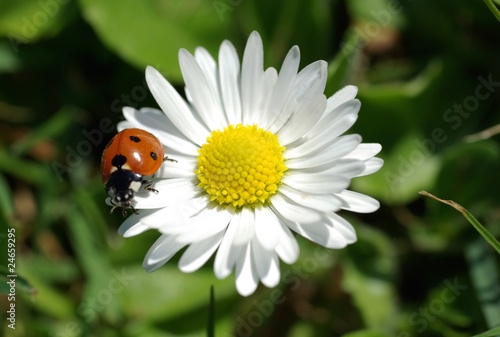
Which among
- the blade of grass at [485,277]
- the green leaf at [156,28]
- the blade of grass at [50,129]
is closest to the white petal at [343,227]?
the blade of grass at [485,277]

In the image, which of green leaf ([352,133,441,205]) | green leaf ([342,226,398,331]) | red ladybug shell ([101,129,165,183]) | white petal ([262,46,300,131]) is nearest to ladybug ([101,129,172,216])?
red ladybug shell ([101,129,165,183])

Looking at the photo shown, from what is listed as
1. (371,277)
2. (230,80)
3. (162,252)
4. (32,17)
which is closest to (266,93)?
(230,80)

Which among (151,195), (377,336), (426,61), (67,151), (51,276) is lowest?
(377,336)

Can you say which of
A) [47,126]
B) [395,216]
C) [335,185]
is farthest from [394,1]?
[47,126]

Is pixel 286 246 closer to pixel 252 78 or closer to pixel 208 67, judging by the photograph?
pixel 252 78

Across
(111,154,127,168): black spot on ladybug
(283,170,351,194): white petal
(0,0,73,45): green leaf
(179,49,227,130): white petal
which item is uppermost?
(0,0,73,45): green leaf

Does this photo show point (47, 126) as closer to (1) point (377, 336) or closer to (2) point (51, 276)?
(2) point (51, 276)

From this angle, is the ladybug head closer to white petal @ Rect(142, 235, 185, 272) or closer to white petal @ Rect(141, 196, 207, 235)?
white petal @ Rect(141, 196, 207, 235)

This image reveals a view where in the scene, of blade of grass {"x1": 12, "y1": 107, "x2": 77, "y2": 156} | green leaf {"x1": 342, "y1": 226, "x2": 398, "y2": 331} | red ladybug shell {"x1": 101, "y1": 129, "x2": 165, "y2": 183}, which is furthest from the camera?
blade of grass {"x1": 12, "y1": 107, "x2": 77, "y2": 156}
